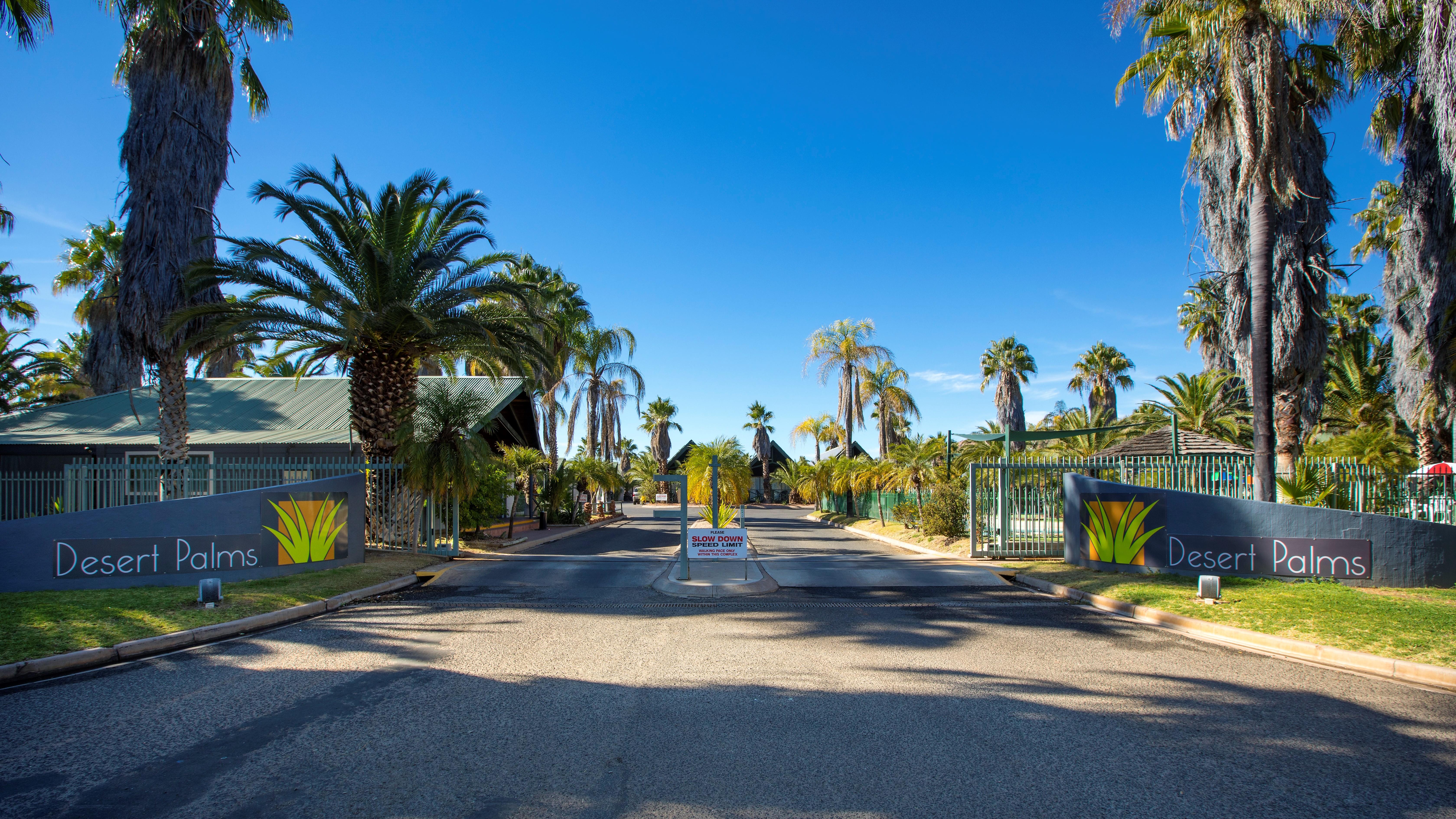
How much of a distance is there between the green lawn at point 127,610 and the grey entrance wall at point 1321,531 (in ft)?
45.1

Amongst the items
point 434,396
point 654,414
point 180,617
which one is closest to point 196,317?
point 434,396

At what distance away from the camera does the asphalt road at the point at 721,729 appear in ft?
13.8

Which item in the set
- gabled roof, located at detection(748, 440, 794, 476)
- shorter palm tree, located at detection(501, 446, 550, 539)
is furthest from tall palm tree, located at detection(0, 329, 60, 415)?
gabled roof, located at detection(748, 440, 794, 476)

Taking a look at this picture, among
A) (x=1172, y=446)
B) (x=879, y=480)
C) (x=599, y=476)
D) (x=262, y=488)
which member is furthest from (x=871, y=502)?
(x=262, y=488)

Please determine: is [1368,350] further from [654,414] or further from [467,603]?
[654,414]

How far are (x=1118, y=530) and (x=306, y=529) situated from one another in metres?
14.7

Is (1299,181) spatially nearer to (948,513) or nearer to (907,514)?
(948,513)

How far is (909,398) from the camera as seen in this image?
45156 mm

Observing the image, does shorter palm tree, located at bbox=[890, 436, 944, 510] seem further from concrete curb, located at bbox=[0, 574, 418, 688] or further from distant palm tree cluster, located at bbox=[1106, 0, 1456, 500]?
concrete curb, located at bbox=[0, 574, 418, 688]

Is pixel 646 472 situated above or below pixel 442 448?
below

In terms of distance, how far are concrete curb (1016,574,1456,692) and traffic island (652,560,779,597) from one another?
5.28 metres

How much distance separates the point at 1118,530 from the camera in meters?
13.5

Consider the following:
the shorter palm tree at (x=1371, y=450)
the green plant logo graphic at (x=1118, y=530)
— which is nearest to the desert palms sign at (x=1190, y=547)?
the green plant logo graphic at (x=1118, y=530)

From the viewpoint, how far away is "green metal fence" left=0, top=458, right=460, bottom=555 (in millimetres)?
14727
